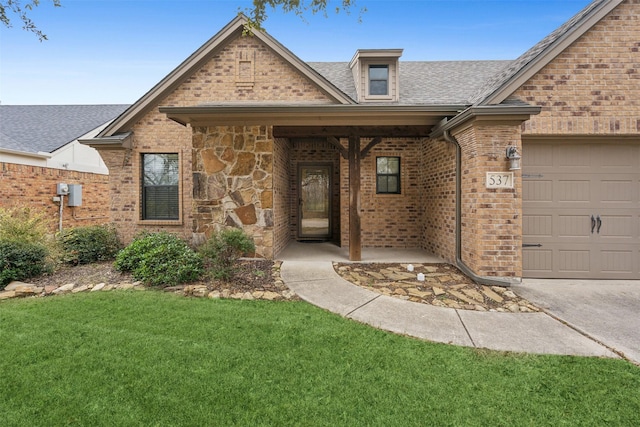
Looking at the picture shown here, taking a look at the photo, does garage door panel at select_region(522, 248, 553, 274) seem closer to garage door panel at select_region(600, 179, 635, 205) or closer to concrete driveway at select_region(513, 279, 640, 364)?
concrete driveway at select_region(513, 279, 640, 364)

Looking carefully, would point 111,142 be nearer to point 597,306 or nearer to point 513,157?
point 513,157

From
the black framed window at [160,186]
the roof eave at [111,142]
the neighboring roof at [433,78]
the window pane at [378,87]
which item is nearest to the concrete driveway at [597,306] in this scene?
the neighboring roof at [433,78]

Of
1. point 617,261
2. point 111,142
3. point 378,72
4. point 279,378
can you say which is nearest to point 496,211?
point 617,261

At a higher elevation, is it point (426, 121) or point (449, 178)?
point (426, 121)

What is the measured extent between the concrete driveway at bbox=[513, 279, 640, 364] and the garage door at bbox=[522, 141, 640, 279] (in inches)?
15.1

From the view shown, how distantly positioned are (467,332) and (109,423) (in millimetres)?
3548

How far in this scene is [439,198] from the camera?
7.30 metres

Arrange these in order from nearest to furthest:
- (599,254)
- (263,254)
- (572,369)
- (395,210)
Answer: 1. (572,369)
2. (599,254)
3. (263,254)
4. (395,210)

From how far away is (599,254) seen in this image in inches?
223

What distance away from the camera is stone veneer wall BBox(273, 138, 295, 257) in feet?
23.6

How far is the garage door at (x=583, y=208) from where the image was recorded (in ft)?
18.5

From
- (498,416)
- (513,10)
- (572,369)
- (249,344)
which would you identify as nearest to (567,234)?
(572,369)

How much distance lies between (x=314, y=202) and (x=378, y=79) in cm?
413

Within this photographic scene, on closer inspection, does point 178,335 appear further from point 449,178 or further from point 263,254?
point 449,178
